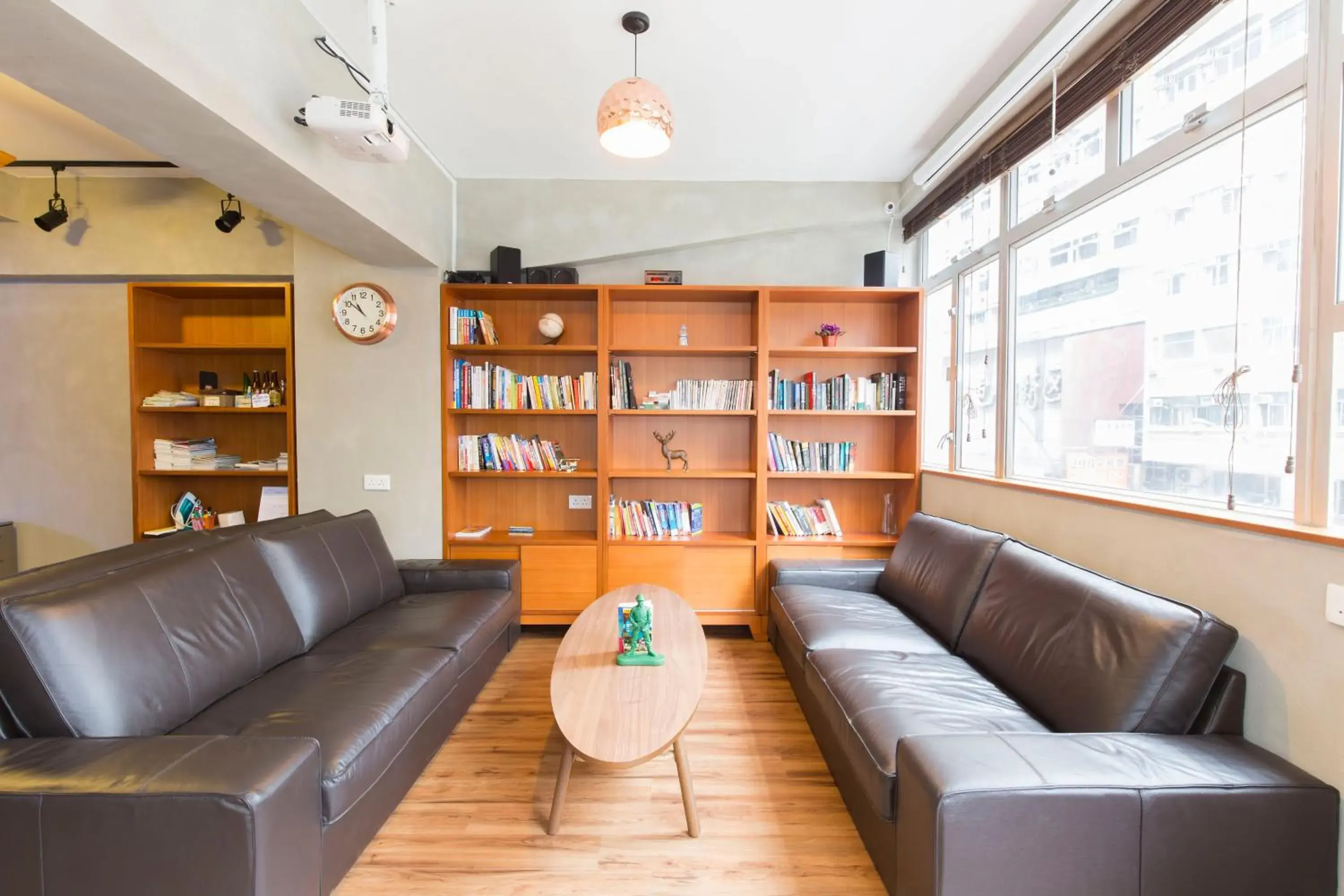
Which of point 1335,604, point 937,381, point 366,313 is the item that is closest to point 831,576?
point 937,381

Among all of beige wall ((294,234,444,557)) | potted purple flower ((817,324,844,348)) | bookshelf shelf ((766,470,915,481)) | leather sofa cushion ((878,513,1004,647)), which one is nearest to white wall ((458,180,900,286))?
beige wall ((294,234,444,557))

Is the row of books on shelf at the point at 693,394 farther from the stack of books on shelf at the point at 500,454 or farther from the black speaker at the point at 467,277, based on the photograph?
the black speaker at the point at 467,277

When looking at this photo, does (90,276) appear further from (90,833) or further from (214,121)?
(90,833)

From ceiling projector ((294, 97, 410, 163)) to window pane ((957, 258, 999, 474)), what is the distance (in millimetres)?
2982

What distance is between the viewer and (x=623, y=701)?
5.73ft

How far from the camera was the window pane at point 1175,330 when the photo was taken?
4.95 feet

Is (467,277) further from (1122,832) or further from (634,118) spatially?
(1122,832)

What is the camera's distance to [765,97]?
2.61m

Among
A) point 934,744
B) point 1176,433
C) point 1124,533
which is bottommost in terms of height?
point 934,744

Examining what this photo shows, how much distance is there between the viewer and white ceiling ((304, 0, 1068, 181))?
2070 mm

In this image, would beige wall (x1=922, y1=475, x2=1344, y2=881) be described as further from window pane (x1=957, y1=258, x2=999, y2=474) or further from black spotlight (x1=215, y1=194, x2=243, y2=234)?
black spotlight (x1=215, y1=194, x2=243, y2=234)

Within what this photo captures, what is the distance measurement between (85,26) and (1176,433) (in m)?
3.46

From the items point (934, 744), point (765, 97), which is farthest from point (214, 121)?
point (934, 744)

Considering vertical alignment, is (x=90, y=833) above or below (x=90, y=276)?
below
